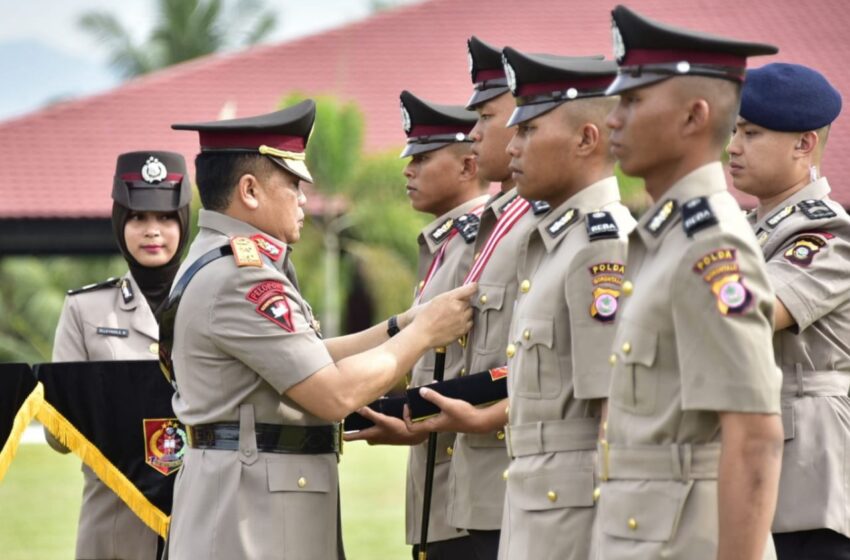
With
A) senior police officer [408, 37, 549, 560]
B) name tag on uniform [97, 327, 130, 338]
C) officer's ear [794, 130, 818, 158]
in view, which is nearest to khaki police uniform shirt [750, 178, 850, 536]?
officer's ear [794, 130, 818, 158]

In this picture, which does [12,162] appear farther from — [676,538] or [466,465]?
[676,538]

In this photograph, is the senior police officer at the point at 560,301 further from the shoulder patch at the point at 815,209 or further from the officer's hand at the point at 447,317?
the shoulder patch at the point at 815,209

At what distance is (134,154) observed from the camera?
21.0 ft

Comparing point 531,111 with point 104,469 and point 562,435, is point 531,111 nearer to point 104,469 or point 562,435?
point 562,435

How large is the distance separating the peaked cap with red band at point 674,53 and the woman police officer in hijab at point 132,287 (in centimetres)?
330

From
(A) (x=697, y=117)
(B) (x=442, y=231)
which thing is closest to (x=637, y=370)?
(A) (x=697, y=117)

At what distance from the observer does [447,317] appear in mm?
4758

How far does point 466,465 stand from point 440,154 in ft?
4.93

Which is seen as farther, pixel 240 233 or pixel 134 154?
pixel 134 154

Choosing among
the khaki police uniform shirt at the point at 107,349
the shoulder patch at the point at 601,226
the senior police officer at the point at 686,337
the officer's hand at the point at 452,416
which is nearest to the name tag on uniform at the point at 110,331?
the khaki police uniform shirt at the point at 107,349

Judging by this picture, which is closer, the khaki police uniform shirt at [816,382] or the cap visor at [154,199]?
the khaki police uniform shirt at [816,382]

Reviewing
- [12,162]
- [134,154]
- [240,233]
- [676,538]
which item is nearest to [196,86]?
[12,162]

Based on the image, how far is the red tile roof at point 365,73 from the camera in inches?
1007

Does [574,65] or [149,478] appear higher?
[574,65]
